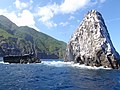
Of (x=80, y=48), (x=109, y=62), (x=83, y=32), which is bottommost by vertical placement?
(x=109, y=62)

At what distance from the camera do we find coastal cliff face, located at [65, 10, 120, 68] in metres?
125

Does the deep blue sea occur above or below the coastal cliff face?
below

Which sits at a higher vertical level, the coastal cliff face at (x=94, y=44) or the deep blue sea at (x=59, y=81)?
the coastal cliff face at (x=94, y=44)

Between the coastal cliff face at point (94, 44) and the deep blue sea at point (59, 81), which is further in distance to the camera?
the coastal cliff face at point (94, 44)

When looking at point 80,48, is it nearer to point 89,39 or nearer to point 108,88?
point 89,39

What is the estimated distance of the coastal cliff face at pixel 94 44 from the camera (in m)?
125

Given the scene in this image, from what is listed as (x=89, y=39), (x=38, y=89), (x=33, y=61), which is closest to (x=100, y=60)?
(x=89, y=39)

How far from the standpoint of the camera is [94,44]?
444 feet

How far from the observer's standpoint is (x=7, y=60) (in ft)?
583

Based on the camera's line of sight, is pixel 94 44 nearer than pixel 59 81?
No

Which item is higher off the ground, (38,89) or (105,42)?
(105,42)

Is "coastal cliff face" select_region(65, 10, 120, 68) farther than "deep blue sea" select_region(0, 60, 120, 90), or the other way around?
"coastal cliff face" select_region(65, 10, 120, 68)

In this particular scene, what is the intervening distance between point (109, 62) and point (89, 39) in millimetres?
25482

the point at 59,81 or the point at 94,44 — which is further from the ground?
the point at 94,44
